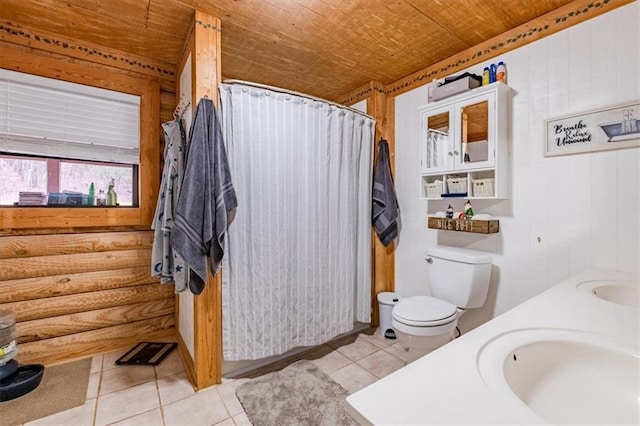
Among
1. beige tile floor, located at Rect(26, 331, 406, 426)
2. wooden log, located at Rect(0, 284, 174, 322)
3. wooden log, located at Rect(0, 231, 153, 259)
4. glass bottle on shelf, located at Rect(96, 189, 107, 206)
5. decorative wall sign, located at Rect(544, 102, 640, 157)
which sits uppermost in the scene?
decorative wall sign, located at Rect(544, 102, 640, 157)

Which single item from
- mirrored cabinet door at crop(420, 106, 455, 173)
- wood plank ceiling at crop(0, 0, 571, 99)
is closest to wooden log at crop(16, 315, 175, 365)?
wood plank ceiling at crop(0, 0, 571, 99)

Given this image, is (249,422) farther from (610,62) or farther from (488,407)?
(610,62)

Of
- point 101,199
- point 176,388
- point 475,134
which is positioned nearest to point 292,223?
point 176,388

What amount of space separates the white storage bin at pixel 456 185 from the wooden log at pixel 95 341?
8.26ft

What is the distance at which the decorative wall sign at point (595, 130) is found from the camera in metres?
1.52

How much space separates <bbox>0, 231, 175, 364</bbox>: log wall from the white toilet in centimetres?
196

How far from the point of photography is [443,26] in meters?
1.94

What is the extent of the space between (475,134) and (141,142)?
251 cm

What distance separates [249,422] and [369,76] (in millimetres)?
2652

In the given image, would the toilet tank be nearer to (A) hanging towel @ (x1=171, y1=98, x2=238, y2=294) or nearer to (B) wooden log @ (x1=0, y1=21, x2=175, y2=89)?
(A) hanging towel @ (x1=171, y1=98, x2=238, y2=294)

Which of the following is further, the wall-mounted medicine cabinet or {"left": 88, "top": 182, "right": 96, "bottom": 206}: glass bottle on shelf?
{"left": 88, "top": 182, "right": 96, "bottom": 206}: glass bottle on shelf

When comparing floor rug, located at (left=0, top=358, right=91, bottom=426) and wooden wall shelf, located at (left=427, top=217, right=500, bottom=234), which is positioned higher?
wooden wall shelf, located at (left=427, top=217, right=500, bottom=234)

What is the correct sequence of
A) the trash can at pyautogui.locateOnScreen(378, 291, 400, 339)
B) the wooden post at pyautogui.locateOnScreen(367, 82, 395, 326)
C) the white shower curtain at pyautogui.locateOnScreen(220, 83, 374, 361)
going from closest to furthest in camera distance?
the white shower curtain at pyautogui.locateOnScreen(220, 83, 374, 361) < the trash can at pyautogui.locateOnScreen(378, 291, 400, 339) < the wooden post at pyautogui.locateOnScreen(367, 82, 395, 326)

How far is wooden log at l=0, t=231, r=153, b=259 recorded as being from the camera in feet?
6.53
